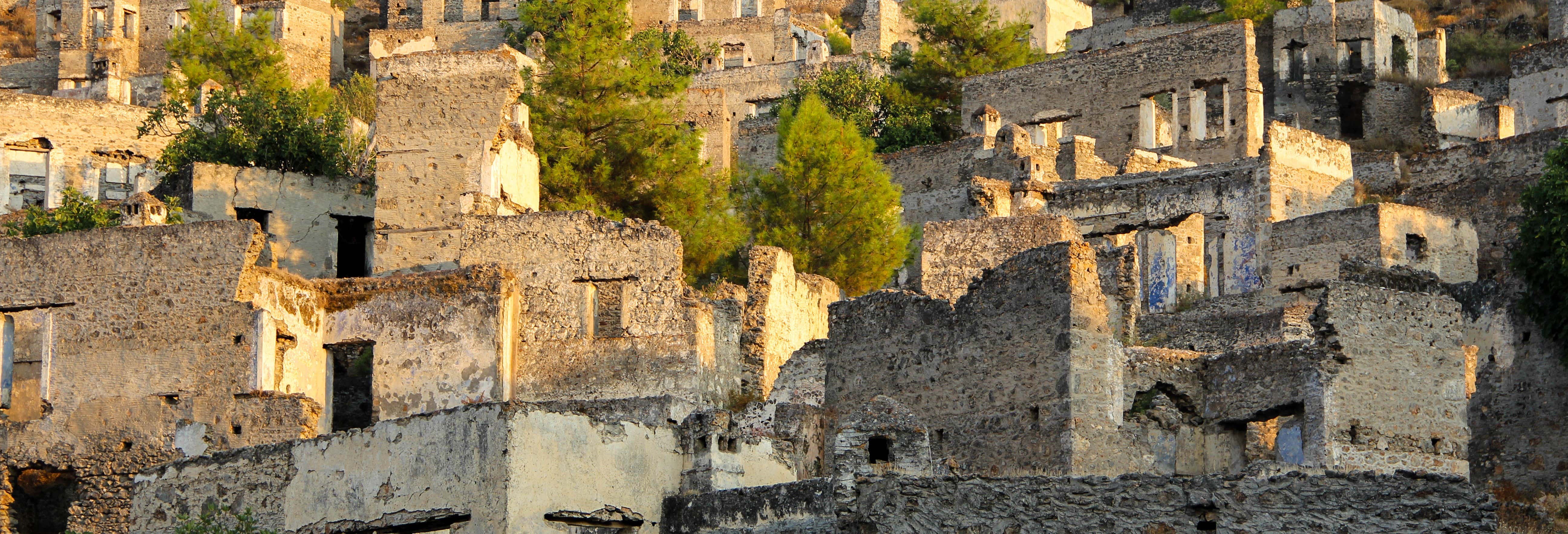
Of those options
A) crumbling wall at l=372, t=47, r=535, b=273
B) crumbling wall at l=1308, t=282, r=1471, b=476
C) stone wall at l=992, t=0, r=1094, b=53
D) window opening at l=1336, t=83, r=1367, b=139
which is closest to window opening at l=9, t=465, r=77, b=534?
crumbling wall at l=372, t=47, r=535, b=273

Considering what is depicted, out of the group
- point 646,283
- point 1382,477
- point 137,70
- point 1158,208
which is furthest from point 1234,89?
point 137,70

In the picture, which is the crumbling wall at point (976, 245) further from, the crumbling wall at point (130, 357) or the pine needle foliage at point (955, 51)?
the pine needle foliage at point (955, 51)

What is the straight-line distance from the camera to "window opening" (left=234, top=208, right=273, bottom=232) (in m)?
36.2

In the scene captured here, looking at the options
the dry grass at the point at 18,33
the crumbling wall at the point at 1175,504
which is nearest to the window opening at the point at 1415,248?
the crumbling wall at the point at 1175,504

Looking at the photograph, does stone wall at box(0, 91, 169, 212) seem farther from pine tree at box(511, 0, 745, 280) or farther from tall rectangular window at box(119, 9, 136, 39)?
pine tree at box(511, 0, 745, 280)

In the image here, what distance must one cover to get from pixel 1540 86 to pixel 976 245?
17.7 m

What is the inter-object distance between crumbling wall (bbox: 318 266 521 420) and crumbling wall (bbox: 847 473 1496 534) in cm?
1111

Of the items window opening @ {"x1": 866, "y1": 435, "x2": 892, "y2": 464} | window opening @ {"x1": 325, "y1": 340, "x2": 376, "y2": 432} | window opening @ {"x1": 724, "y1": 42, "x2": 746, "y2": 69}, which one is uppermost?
window opening @ {"x1": 724, "y1": 42, "x2": 746, "y2": 69}

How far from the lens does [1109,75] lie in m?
43.3

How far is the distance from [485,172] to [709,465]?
37.0 ft

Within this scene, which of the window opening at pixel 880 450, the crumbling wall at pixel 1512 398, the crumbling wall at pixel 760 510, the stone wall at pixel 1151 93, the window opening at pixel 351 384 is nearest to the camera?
the window opening at pixel 880 450

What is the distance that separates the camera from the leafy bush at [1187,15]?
55219 mm

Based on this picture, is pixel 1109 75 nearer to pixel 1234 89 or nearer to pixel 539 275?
pixel 1234 89

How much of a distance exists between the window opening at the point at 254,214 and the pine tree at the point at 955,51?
1635cm
